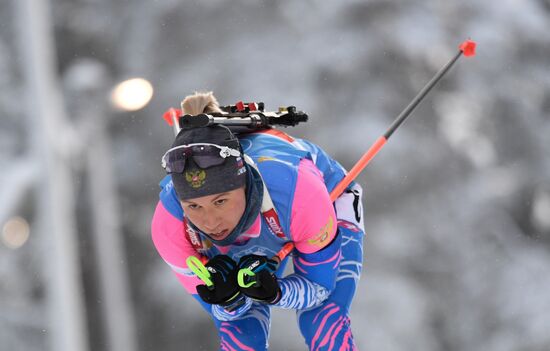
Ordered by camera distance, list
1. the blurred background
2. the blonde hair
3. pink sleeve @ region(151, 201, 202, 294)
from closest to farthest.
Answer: pink sleeve @ region(151, 201, 202, 294) < the blonde hair < the blurred background

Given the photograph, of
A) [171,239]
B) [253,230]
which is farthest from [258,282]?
[171,239]

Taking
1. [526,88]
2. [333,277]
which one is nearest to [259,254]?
[333,277]

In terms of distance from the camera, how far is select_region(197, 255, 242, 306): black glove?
2.49 metres

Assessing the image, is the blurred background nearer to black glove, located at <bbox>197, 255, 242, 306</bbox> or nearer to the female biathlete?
the female biathlete

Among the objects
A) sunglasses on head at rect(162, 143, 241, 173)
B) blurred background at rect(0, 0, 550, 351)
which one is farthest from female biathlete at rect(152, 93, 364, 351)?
blurred background at rect(0, 0, 550, 351)

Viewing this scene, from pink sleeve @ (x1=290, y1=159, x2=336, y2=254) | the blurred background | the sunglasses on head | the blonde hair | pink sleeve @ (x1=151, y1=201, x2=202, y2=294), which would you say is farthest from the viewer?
the blurred background

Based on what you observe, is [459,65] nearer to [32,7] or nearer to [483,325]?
[483,325]

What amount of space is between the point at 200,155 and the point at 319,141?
17.9 feet

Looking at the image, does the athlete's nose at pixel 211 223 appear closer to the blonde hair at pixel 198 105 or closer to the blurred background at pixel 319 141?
the blonde hair at pixel 198 105

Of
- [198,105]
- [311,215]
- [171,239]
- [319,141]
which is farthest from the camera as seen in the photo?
[319,141]

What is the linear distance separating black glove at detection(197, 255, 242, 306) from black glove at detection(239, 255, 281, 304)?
4cm

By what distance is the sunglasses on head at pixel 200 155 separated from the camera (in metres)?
2.40

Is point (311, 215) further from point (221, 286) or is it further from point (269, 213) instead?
point (221, 286)

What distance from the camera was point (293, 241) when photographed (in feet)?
8.77
